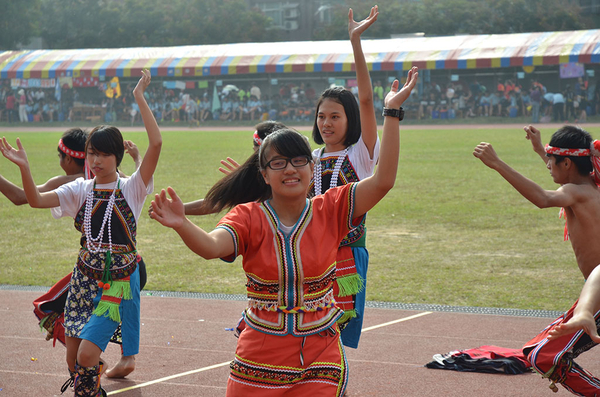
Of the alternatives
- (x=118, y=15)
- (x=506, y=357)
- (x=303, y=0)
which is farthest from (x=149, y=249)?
(x=303, y=0)

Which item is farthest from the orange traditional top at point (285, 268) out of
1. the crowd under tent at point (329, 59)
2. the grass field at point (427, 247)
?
the crowd under tent at point (329, 59)

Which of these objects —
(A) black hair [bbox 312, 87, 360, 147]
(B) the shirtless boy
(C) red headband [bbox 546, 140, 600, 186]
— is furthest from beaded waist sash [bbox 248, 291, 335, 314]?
(C) red headband [bbox 546, 140, 600, 186]

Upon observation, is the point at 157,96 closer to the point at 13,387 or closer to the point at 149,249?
the point at 149,249

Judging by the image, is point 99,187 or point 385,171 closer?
point 385,171

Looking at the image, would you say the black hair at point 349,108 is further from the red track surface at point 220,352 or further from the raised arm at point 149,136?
the red track surface at point 220,352

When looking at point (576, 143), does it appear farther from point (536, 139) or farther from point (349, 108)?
point (349, 108)

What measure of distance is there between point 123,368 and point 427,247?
18.2 feet

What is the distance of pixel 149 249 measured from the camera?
31.7ft

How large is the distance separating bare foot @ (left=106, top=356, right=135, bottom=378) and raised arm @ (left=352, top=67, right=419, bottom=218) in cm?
245

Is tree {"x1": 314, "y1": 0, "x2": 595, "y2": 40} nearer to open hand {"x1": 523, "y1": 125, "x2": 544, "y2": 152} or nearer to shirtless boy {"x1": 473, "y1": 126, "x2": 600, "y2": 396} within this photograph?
open hand {"x1": 523, "y1": 125, "x2": 544, "y2": 152}

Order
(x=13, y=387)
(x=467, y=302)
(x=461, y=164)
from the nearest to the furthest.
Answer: (x=13, y=387) → (x=467, y=302) → (x=461, y=164)

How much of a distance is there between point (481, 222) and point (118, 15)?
50.7 metres

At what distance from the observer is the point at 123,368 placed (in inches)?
188

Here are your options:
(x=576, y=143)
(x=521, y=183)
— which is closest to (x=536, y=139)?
(x=576, y=143)
